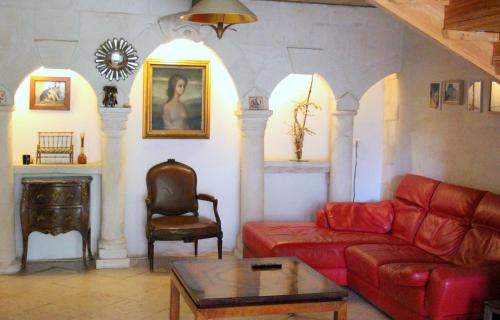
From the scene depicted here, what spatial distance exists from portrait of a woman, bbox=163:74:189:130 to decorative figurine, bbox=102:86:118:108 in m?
0.69

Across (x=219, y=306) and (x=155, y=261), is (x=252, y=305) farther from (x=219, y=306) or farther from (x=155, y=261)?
(x=155, y=261)

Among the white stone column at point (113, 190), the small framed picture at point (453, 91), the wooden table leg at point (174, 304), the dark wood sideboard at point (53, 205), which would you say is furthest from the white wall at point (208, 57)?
the wooden table leg at point (174, 304)

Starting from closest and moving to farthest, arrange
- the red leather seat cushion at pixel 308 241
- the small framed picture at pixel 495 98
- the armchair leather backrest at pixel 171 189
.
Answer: the small framed picture at pixel 495 98
the red leather seat cushion at pixel 308 241
the armchair leather backrest at pixel 171 189

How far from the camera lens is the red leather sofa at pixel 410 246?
4.80 meters

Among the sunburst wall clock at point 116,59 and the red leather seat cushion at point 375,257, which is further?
the sunburst wall clock at point 116,59

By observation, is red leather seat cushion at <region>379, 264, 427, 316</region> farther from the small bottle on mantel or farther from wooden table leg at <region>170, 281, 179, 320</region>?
the small bottle on mantel

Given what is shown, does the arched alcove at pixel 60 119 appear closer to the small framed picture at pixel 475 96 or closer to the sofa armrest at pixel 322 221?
the sofa armrest at pixel 322 221

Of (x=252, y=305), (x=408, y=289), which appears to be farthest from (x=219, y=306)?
(x=408, y=289)

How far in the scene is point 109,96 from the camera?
682 cm

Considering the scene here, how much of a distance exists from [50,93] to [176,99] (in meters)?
1.29

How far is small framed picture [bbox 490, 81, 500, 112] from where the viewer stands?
232 inches

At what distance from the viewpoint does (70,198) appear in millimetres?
6680

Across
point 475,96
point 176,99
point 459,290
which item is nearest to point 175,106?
point 176,99

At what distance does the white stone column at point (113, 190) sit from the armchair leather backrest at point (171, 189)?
0.36 m
